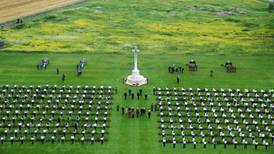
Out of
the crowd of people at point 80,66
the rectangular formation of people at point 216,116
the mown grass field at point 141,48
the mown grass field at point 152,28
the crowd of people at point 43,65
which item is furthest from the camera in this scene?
the mown grass field at point 152,28

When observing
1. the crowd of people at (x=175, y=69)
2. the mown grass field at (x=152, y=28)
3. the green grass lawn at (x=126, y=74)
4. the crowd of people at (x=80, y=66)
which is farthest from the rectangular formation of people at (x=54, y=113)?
the mown grass field at (x=152, y=28)

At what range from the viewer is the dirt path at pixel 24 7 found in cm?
14038

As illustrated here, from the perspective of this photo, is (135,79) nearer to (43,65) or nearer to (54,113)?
(54,113)

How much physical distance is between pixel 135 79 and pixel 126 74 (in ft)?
19.1

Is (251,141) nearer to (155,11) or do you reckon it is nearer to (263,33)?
(263,33)

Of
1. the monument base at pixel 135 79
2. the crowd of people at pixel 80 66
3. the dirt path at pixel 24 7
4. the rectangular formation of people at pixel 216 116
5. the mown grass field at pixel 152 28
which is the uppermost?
the dirt path at pixel 24 7

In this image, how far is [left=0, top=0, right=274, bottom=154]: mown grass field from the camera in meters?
72.1

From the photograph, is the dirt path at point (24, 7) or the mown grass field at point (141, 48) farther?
the dirt path at point (24, 7)

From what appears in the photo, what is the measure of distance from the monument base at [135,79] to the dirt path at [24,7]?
56868mm

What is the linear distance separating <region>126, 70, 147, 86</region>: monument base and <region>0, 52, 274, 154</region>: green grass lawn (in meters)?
1.42

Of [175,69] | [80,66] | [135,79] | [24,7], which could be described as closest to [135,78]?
[135,79]

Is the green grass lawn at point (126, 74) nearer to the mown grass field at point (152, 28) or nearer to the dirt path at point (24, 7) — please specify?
the mown grass field at point (152, 28)

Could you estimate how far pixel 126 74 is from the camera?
9462cm

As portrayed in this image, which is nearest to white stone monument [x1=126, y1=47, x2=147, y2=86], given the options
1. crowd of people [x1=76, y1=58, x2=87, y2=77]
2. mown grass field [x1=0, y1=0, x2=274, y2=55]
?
crowd of people [x1=76, y1=58, x2=87, y2=77]
